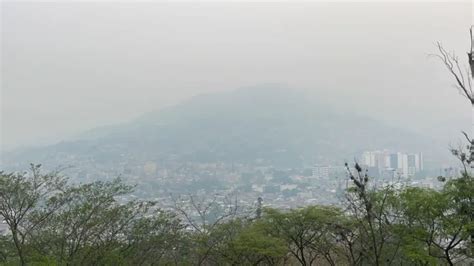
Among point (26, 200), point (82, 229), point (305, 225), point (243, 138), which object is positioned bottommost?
point (305, 225)

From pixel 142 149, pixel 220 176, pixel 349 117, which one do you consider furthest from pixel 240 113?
pixel 220 176

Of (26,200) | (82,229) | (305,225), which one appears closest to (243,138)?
(305,225)

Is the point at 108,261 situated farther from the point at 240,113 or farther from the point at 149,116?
the point at 149,116

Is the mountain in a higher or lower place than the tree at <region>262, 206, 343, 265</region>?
higher

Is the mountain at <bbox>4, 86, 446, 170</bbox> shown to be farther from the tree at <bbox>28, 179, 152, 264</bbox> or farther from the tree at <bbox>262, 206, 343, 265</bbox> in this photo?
the tree at <bbox>262, 206, 343, 265</bbox>

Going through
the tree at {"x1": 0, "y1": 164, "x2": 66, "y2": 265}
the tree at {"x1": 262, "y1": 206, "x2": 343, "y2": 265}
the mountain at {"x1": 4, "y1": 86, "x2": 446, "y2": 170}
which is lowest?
the tree at {"x1": 262, "y1": 206, "x2": 343, "y2": 265}

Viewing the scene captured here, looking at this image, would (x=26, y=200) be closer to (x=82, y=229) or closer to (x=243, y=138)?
(x=82, y=229)

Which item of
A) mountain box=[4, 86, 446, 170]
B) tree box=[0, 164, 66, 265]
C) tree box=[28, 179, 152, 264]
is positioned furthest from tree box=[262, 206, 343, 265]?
mountain box=[4, 86, 446, 170]

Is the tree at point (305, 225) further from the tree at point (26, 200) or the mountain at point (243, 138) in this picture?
the mountain at point (243, 138)
